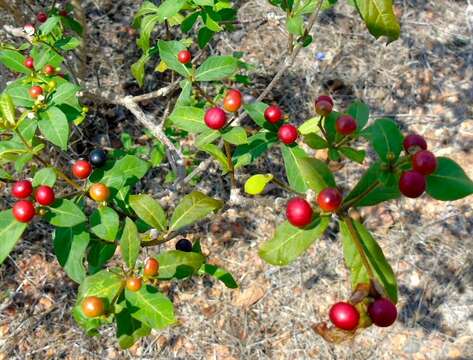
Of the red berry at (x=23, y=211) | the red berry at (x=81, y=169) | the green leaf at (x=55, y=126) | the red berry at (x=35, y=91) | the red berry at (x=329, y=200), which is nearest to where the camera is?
the red berry at (x=329, y=200)

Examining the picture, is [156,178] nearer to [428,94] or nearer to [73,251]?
[73,251]

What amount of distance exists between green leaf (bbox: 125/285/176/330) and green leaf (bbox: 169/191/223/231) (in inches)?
11.6

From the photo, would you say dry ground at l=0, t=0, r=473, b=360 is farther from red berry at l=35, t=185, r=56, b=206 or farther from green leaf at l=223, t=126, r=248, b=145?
red berry at l=35, t=185, r=56, b=206

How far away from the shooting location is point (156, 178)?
3.80 m

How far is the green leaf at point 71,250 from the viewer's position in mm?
1830

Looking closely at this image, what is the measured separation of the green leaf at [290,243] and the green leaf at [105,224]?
0.60 metres

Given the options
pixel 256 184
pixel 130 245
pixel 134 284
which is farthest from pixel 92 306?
pixel 256 184

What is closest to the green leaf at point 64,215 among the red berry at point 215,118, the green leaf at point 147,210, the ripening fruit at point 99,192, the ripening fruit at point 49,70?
the ripening fruit at point 99,192

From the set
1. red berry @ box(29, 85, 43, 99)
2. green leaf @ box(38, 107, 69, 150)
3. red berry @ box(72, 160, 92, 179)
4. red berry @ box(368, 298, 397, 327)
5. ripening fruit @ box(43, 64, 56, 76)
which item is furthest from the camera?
ripening fruit @ box(43, 64, 56, 76)

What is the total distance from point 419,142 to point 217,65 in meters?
0.97

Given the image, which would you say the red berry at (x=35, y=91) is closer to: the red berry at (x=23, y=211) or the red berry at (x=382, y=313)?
the red berry at (x=23, y=211)

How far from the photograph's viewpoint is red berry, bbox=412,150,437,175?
4.74 feet

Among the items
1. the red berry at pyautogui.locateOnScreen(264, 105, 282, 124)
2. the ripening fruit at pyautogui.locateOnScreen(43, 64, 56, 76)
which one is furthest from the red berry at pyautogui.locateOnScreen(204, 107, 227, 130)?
the ripening fruit at pyautogui.locateOnScreen(43, 64, 56, 76)

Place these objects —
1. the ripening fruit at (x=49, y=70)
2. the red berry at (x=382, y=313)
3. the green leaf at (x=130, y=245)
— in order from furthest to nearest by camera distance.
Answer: the ripening fruit at (x=49, y=70) < the green leaf at (x=130, y=245) < the red berry at (x=382, y=313)
